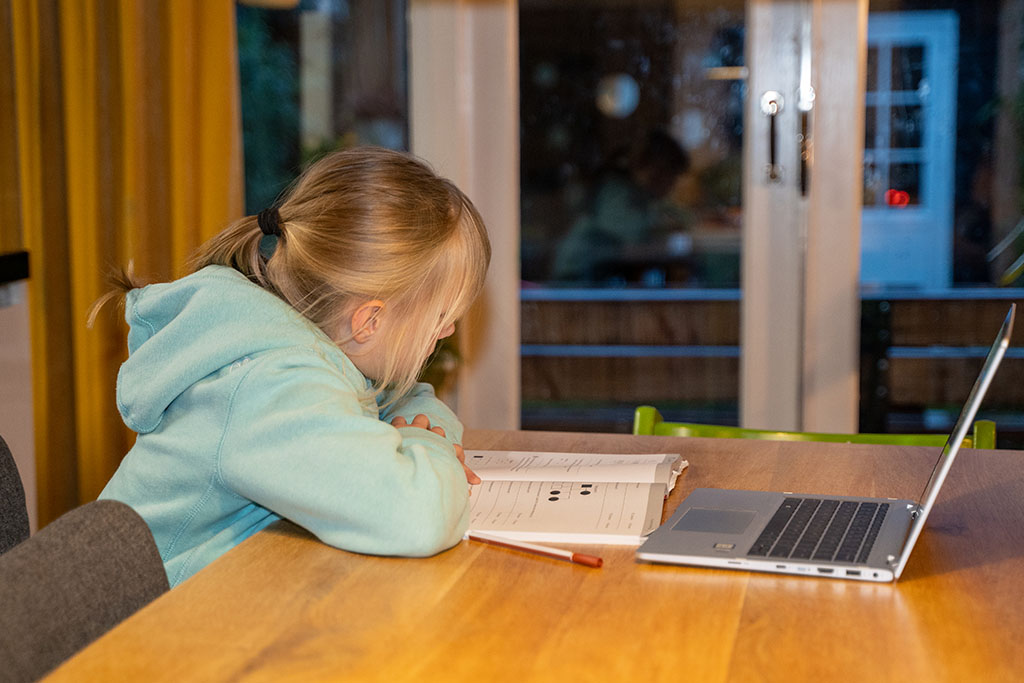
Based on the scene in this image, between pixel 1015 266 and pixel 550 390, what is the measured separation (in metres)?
1.38

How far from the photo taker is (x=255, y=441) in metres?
1.10

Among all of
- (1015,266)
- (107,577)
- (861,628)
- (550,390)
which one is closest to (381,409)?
(107,577)

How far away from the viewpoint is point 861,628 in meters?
0.87

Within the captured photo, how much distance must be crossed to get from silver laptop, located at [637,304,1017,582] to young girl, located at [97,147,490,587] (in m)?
0.24

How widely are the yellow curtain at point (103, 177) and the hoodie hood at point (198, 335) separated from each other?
5.21 feet

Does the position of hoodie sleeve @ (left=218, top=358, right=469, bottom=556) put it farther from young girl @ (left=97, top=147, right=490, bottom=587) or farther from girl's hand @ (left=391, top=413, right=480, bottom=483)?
girl's hand @ (left=391, top=413, right=480, bottom=483)

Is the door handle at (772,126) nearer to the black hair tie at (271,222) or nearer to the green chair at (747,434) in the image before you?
the green chair at (747,434)

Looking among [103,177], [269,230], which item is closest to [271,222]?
[269,230]

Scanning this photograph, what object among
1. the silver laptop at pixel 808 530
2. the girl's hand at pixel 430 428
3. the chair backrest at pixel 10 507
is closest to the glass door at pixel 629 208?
the girl's hand at pixel 430 428

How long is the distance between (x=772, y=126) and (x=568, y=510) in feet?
7.15

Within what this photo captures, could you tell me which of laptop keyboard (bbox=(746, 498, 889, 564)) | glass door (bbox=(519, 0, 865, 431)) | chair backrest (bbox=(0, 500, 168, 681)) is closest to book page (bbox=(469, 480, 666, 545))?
laptop keyboard (bbox=(746, 498, 889, 564))

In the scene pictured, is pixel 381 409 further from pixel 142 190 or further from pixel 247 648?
pixel 142 190

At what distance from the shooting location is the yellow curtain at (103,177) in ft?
8.92

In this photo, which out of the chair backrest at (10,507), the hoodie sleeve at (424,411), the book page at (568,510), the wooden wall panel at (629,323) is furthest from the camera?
the wooden wall panel at (629,323)
